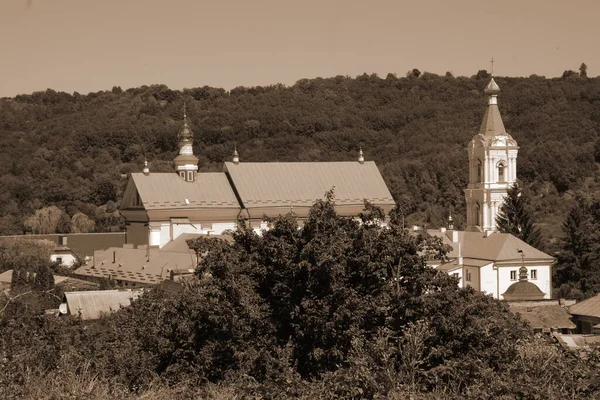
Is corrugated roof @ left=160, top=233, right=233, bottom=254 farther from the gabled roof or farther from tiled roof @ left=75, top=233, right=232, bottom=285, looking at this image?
the gabled roof

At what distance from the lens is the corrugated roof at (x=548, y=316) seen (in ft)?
→ 94.3

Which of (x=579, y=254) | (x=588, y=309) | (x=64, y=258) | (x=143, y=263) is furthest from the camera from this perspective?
(x=64, y=258)

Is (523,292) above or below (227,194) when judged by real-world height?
below

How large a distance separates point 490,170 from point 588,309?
2604cm

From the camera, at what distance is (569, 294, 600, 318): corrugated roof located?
2967cm

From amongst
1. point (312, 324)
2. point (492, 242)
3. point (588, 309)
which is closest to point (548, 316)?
point (588, 309)

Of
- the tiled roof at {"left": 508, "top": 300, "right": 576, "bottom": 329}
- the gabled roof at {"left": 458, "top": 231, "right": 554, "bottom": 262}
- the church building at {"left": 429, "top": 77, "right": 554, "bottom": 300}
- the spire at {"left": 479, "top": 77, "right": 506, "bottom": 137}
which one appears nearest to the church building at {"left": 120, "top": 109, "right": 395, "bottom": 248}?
the church building at {"left": 429, "top": 77, "right": 554, "bottom": 300}

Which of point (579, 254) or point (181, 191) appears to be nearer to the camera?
point (579, 254)

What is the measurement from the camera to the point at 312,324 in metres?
12.8

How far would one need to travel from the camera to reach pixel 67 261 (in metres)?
60.6

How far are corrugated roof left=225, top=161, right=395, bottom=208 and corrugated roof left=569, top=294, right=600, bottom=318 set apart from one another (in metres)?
23.8

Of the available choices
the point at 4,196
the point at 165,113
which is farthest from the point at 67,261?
the point at 165,113

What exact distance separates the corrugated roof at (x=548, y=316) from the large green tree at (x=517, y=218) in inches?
870

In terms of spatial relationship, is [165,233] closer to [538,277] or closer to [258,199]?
[258,199]
